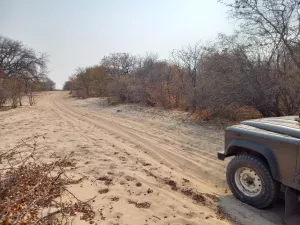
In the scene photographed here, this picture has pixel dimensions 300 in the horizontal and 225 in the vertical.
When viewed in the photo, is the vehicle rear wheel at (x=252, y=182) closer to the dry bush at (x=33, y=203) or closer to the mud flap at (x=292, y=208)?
the mud flap at (x=292, y=208)

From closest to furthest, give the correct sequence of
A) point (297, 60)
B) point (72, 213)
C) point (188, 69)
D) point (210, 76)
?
point (72, 213), point (297, 60), point (210, 76), point (188, 69)

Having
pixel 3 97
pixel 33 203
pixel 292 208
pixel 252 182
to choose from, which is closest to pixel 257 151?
pixel 252 182

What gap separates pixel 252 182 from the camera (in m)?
3.35

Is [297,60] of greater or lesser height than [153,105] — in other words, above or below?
above

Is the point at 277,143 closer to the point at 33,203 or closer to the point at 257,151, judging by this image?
the point at 257,151

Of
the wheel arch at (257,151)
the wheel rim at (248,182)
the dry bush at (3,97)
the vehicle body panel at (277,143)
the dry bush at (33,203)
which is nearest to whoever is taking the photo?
the dry bush at (33,203)

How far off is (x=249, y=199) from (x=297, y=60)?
6.96 meters

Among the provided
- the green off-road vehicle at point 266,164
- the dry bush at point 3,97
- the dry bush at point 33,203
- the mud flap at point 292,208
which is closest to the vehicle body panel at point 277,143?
the green off-road vehicle at point 266,164

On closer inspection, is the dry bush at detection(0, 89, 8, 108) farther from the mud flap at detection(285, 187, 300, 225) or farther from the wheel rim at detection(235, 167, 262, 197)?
the mud flap at detection(285, 187, 300, 225)

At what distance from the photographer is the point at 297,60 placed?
7992 mm

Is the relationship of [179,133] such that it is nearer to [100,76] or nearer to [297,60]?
[297,60]

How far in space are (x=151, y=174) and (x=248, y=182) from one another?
186cm

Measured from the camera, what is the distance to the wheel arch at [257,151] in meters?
2.92

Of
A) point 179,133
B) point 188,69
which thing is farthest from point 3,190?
point 188,69
